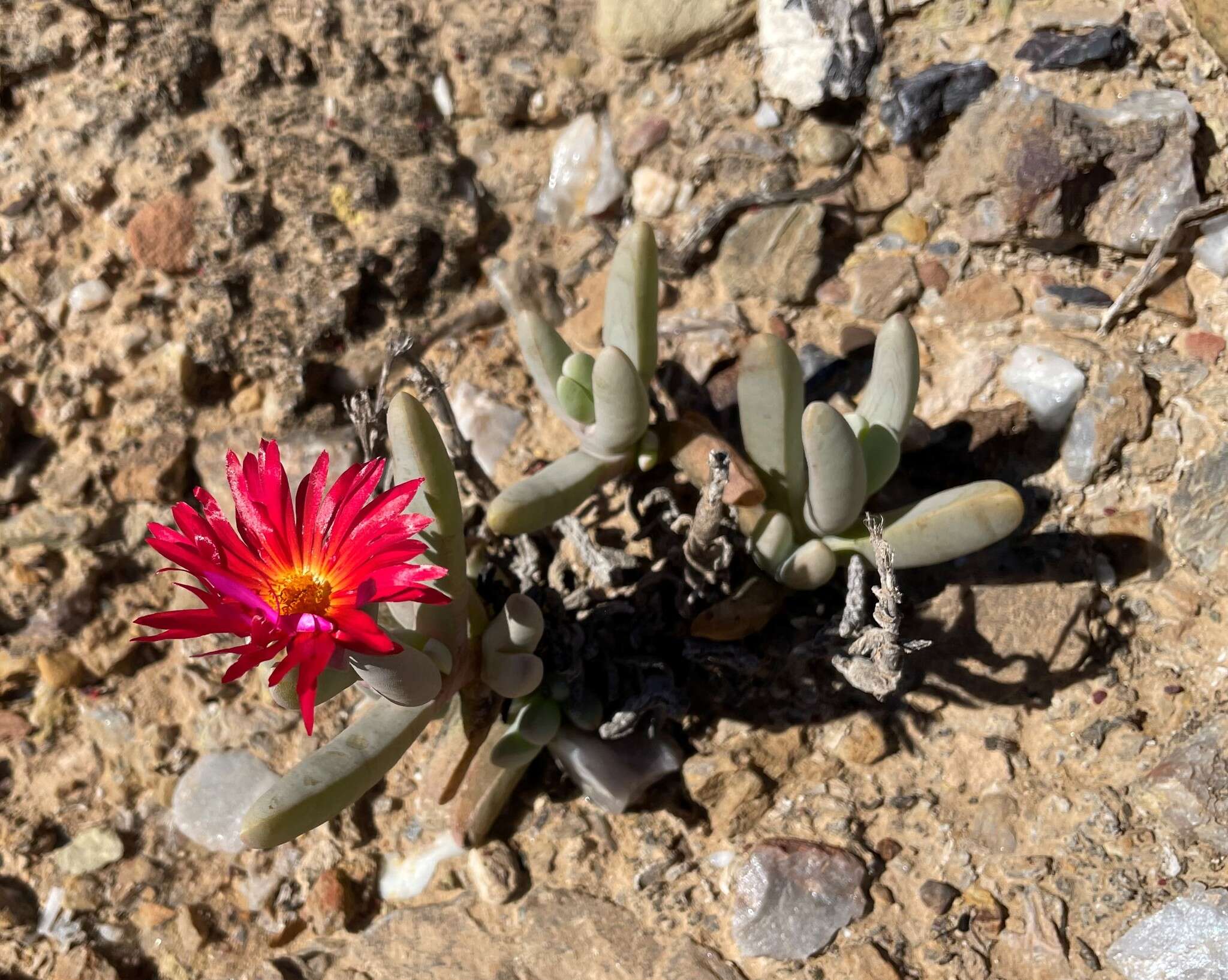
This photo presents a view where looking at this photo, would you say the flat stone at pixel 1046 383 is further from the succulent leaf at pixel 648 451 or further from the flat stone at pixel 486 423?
the flat stone at pixel 486 423

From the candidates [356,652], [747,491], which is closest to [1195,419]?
[747,491]

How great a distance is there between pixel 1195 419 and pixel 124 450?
8.98ft

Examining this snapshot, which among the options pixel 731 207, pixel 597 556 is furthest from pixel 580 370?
pixel 731 207

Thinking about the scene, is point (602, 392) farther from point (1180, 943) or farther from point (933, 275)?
point (1180, 943)

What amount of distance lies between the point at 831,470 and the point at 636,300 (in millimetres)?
575

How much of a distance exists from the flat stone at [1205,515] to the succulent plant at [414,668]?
1.48m

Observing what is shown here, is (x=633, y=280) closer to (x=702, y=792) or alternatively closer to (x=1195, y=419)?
(x=702, y=792)

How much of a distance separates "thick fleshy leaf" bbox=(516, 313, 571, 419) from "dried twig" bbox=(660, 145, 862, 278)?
0.66 metres

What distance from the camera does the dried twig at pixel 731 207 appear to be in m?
2.65

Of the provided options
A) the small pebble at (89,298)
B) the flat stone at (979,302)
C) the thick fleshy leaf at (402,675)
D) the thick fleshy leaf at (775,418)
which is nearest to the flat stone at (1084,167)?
the flat stone at (979,302)

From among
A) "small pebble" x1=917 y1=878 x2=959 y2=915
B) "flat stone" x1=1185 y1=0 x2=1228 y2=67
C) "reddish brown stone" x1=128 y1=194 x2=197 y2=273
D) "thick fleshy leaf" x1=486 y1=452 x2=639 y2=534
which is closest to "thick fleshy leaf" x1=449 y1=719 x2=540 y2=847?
"thick fleshy leaf" x1=486 y1=452 x2=639 y2=534

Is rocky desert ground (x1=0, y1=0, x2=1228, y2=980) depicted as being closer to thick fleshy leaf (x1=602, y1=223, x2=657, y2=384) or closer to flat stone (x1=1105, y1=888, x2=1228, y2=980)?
flat stone (x1=1105, y1=888, x2=1228, y2=980)

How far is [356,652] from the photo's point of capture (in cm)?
139

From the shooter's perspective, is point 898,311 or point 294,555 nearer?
point 294,555
